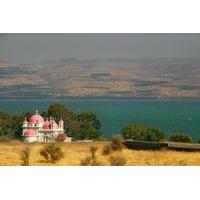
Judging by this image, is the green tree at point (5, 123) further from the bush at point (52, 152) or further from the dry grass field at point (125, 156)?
the bush at point (52, 152)

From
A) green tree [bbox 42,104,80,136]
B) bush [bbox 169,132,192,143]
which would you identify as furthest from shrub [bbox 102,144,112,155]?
bush [bbox 169,132,192,143]

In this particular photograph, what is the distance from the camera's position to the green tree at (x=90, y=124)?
47.7m

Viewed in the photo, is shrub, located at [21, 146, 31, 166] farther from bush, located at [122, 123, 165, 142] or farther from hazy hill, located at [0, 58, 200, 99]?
bush, located at [122, 123, 165, 142]

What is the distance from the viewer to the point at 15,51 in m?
47.4

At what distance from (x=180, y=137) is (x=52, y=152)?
170 cm

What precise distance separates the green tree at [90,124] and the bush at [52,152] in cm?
41

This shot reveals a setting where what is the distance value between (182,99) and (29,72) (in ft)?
6.74

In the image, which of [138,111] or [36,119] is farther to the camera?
[36,119]

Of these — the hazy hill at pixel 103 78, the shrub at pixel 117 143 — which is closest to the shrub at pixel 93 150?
the shrub at pixel 117 143

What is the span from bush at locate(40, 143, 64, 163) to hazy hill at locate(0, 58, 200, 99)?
2.24 ft

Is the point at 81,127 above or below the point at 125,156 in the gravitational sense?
above

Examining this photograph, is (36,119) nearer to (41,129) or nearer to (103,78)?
(41,129)

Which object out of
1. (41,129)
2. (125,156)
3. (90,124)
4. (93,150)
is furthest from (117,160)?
(41,129)

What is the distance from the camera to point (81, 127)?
157 ft
